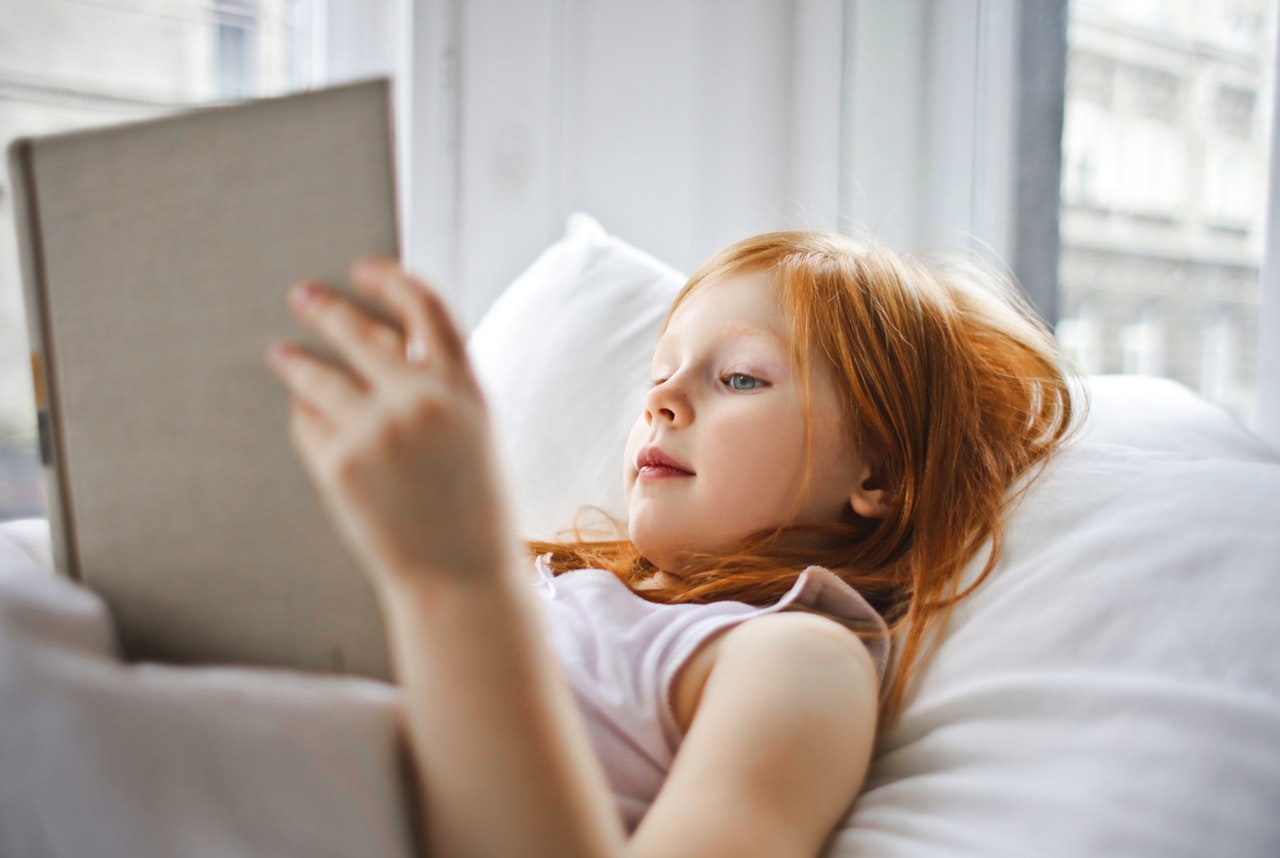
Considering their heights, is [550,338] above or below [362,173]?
below

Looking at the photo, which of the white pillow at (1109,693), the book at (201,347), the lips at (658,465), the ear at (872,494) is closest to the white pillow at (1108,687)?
the white pillow at (1109,693)

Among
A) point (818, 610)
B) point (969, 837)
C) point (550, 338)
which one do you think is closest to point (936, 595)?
point (818, 610)

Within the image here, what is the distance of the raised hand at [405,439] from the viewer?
298 millimetres

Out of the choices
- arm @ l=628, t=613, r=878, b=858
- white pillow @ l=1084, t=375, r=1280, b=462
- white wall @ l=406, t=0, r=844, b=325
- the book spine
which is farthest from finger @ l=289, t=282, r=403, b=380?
white wall @ l=406, t=0, r=844, b=325

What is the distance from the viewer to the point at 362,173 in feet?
1.04

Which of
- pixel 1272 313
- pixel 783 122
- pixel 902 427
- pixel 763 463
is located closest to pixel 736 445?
pixel 763 463

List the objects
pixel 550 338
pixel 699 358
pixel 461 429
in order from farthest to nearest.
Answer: pixel 550 338
pixel 699 358
pixel 461 429

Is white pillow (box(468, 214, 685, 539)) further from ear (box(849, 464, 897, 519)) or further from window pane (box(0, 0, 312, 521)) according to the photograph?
window pane (box(0, 0, 312, 521))

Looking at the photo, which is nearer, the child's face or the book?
the book

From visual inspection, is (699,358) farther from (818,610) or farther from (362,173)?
(362,173)

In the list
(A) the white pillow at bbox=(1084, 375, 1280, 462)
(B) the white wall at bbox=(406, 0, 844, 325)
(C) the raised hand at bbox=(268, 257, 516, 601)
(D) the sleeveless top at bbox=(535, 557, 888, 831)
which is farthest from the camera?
(B) the white wall at bbox=(406, 0, 844, 325)

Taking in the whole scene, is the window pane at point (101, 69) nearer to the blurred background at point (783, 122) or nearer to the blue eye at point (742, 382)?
the blurred background at point (783, 122)

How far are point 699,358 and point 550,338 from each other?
30 centimetres

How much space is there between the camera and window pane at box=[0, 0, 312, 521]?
3.85 feet
